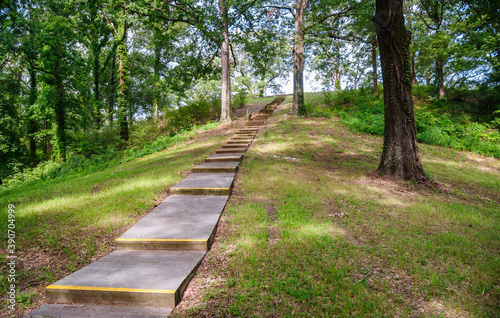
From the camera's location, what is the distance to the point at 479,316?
6.59 ft

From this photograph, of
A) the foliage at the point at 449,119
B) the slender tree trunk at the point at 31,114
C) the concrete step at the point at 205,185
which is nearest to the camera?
the concrete step at the point at 205,185

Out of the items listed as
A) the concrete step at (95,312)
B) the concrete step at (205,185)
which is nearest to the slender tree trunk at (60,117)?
the concrete step at (205,185)

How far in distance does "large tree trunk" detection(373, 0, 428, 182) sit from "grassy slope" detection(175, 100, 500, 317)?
22.4 inches

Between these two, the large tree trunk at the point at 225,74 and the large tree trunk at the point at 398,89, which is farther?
the large tree trunk at the point at 225,74

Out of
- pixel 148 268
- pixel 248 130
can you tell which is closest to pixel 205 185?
pixel 148 268

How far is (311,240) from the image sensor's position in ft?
10.3

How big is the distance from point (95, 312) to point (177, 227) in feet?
4.65

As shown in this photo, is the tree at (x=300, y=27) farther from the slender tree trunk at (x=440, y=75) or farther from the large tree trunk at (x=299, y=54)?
the slender tree trunk at (x=440, y=75)

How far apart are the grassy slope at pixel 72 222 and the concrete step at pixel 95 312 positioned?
248 millimetres

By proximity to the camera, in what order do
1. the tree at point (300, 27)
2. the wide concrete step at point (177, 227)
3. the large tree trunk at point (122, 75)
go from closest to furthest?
the wide concrete step at point (177, 227)
the tree at point (300, 27)
the large tree trunk at point (122, 75)

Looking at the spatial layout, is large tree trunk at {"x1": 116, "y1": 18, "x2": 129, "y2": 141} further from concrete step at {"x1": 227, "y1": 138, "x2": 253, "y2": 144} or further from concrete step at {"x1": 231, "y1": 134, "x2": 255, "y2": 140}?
concrete step at {"x1": 227, "y1": 138, "x2": 253, "y2": 144}

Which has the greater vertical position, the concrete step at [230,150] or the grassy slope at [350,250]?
the concrete step at [230,150]

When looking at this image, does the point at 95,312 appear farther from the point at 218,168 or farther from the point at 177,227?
the point at 218,168

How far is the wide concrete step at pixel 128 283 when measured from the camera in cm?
218
